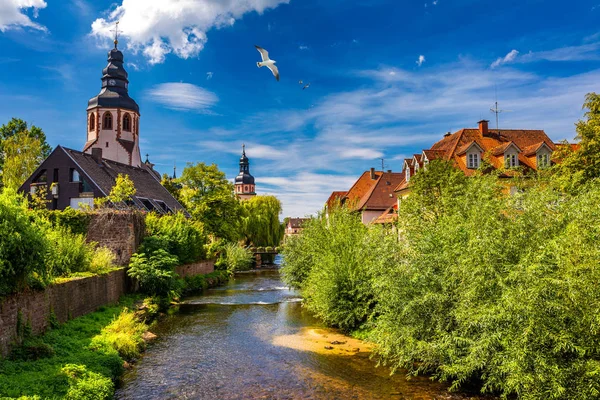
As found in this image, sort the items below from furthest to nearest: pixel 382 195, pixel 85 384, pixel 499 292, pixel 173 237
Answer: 1. pixel 382 195
2. pixel 173 237
3. pixel 499 292
4. pixel 85 384

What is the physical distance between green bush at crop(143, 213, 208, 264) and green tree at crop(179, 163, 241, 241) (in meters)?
12.6

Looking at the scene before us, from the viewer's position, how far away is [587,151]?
20.1m

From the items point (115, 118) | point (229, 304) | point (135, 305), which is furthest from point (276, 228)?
point (135, 305)

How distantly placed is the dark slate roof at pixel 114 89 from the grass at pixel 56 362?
4701 centimetres

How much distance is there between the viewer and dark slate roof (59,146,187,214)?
3706cm

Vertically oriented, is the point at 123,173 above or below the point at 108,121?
below

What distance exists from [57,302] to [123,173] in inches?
1174

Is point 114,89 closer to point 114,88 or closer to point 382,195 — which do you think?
point 114,88

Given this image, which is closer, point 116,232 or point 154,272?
point 154,272

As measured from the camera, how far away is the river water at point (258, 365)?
12359 mm

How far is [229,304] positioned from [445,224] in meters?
16.6

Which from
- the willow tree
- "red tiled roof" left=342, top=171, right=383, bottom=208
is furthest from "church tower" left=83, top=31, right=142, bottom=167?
"red tiled roof" left=342, top=171, right=383, bottom=208

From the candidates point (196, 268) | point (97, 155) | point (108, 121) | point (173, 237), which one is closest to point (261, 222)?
point (108, 121)

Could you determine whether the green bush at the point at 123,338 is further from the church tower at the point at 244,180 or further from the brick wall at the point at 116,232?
the church tower at the point at 244,180
